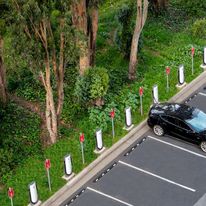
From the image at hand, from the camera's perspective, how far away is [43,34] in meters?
25.1

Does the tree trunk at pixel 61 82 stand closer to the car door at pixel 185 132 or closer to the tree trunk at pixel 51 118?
A: the tree trunk at pixel 51 118

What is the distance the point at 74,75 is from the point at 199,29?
25.4 feet

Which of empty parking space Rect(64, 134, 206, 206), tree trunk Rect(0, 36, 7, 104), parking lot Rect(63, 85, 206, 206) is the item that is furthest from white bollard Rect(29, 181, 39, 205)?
tree trunk Rect(0, 36, 7, 104)

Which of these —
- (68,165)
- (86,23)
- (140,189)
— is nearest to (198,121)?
(140,189)

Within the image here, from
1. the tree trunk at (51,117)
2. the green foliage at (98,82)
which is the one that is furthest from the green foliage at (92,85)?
the tree trunk at (51,117)

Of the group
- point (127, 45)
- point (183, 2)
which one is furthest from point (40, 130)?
point (183, 2)

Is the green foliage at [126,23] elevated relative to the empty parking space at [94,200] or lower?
elevated

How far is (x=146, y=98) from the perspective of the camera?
99.2 feet

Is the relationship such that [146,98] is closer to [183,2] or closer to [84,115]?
[84,115]

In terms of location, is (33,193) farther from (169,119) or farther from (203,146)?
(203,146)

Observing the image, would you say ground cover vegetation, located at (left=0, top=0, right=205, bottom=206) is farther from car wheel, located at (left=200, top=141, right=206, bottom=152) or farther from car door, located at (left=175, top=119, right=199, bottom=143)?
car wheel, located at (left=200, top=141, right=206, bottom=152)

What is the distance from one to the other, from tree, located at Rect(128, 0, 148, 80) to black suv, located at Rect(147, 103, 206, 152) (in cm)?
400

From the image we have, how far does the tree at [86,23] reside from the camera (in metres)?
28.3

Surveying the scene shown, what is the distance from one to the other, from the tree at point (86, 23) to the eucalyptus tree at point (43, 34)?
1.10 meters
